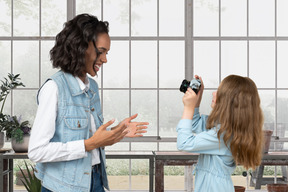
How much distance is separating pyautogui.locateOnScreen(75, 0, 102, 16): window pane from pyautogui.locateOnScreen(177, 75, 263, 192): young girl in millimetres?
2677

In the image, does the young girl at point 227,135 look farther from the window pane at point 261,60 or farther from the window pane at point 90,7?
the window pane at point 90,7

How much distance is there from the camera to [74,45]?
181 cm

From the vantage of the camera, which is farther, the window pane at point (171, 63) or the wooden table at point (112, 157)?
the window pane at point (171, 63)

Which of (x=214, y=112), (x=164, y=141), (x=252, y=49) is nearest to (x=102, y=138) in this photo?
(x=214, y=112)

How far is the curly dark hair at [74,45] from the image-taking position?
181cm

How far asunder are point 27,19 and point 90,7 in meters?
0.70

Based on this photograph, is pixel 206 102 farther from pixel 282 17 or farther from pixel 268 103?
pixel 282 17

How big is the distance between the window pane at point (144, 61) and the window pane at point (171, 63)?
0.25ft

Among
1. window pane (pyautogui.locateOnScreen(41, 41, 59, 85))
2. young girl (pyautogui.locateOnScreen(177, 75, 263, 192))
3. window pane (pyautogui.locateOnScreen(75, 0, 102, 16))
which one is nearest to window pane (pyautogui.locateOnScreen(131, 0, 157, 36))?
window pane (pyautogui.locateOnScreen(75, 0, 102, 16))

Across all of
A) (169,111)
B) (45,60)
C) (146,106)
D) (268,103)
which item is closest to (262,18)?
(268,103)

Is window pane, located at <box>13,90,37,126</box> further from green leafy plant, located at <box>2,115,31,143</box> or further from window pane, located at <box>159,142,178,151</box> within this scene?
window pane, located at <box>159,142,178,151</box>

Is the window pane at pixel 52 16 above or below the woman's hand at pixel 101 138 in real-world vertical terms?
above

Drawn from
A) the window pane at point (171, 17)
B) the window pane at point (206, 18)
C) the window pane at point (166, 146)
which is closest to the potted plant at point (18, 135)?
the window pane at point (166, 146)

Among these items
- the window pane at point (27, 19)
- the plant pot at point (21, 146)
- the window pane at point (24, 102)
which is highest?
the window pane at point (27, 19)
